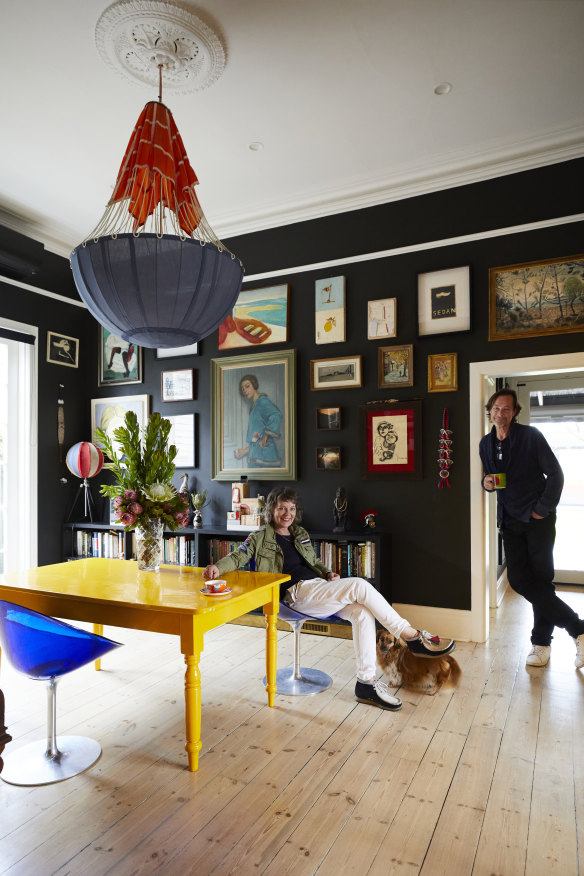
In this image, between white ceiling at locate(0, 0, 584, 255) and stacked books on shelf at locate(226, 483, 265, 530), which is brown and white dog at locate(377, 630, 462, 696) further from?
white ceiling at locate(0, 0, 584, 255)

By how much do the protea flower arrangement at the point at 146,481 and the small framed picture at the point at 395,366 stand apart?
1.99m

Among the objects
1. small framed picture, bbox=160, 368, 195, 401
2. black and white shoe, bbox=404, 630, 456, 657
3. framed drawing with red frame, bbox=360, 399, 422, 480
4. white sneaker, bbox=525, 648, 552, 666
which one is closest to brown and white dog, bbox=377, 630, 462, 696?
black and white shoe, bbox=404, 630, 456, 657

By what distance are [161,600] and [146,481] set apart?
772 mm

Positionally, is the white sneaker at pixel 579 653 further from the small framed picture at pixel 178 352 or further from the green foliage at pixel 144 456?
the small framed picture at pixel 178 352

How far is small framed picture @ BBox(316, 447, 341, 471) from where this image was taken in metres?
4.59

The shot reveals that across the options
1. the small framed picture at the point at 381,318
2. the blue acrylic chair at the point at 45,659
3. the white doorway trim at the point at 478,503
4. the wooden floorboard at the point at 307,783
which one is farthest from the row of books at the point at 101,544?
the white doorway trim at the point at 478,503

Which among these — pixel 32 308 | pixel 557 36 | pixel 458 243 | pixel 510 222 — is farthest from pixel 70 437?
pixel 557 36

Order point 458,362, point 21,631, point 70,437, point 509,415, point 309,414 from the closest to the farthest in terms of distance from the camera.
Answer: point 21,631
point 509,415
point 458,362
point 309,414
point 70,437

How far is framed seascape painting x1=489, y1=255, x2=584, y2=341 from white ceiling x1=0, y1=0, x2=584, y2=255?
748 mm

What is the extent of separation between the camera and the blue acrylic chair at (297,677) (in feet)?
10.6

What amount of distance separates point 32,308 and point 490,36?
415 centimetres

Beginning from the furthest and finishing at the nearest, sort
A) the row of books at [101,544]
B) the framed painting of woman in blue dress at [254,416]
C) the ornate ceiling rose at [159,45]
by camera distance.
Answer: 1. the row of books at [101,544]
2. the framed painting of woman in blue dress at [254,416]
3. the ornate ceiling rose at [159,45]

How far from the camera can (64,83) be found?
3.22 metres

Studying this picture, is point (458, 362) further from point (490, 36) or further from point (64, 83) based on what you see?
point (64, 83)
